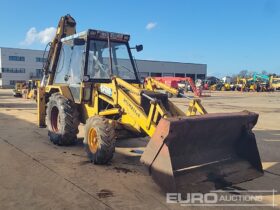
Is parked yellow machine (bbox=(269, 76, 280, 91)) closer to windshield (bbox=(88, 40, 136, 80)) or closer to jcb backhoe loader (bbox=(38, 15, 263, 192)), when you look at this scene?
jcb backhoe loader (bbox=(38, 15, 263, 192))

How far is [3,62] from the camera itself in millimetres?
71812

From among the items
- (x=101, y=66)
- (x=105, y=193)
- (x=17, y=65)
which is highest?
(x=17, y=65)

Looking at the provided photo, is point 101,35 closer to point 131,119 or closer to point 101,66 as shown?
point 101,66

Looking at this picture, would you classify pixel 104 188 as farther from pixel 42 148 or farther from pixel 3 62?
pixel 3 62

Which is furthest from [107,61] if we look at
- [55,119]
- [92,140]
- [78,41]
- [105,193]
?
[105,193]

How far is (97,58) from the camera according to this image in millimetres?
7957

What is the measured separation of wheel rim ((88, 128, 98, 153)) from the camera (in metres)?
6.84

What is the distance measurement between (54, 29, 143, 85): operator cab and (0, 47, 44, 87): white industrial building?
6421 cm

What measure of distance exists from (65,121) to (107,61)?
163 centimetres

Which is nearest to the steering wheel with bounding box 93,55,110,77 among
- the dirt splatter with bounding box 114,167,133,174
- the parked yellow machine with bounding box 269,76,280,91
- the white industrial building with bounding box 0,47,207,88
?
the dirt splatter with bounding box 114,167,133,174

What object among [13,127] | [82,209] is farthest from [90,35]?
[13,127]

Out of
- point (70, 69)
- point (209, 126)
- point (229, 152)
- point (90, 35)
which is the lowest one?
point (229, 152)

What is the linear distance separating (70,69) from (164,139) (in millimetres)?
4213

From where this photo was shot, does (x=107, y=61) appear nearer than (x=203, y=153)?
No
